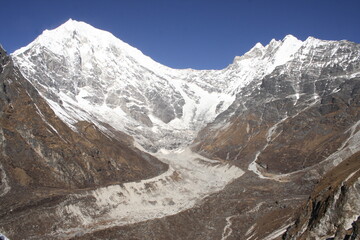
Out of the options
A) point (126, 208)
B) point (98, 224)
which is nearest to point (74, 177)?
point (126, 208)

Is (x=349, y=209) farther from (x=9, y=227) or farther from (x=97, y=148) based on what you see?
(x=97, y=148)

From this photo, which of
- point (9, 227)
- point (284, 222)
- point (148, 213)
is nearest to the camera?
point (284, 222)

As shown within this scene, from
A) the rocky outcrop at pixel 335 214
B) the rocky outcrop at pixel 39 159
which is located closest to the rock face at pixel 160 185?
the rocky outcrop at pixel 335 214

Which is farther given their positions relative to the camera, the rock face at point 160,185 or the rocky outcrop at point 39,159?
the rocky outcrop at point 39,159

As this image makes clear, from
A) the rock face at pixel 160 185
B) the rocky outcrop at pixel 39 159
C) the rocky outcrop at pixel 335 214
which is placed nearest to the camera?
the rocky outcrop at pixel 335 214

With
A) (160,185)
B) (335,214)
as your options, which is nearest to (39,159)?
(160,185)

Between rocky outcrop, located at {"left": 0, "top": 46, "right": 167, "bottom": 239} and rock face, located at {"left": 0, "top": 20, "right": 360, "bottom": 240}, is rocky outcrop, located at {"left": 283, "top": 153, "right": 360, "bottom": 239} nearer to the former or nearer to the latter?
rock face, located at {"left": 0, "top": 20, "right": 360, "bottom": 240}

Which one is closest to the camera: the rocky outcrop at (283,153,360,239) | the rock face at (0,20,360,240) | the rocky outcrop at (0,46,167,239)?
the rocky outcrop at (283,153,360,239)

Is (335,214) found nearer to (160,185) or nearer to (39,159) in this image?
(39,159)

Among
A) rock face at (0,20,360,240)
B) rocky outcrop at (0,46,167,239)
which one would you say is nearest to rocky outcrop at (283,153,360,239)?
rock face at (0,20,360,240)

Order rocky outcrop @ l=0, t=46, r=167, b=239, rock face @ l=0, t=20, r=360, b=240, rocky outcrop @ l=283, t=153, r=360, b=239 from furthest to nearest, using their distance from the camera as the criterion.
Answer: rocky outcrop @ l=0, t=46, r=167, b=239 → rock face @ l=0, t=20, r=360, b=240 → rocky outcrop @ l=283, t=153, r=360, b=239

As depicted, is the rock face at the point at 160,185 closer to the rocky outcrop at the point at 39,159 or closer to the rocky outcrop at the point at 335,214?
the rocky outcrop at the point at 335,214
